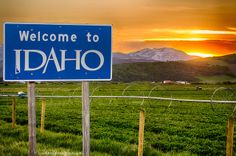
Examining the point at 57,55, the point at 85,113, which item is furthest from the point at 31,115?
the point at 57,55

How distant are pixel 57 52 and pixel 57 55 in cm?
4

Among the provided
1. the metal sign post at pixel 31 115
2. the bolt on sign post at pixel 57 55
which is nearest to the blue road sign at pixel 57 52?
the bolt on sign post at pixel 57 55

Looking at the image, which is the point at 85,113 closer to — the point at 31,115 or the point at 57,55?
the point at 31,115

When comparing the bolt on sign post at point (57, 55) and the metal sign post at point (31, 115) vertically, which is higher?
the bolt on sign post at point (57, 55)

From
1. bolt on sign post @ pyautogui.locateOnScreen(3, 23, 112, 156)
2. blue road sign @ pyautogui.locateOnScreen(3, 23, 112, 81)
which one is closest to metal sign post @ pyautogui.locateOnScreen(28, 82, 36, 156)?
bolt on sign post @ pyautogui.locateOnScreen(3, 23, 112, 156)

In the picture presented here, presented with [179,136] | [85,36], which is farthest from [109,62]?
[179,136]

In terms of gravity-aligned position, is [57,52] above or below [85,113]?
above

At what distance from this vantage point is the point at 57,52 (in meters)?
6.64

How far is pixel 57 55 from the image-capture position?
664 centimetres

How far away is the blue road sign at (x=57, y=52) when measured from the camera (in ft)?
21.4

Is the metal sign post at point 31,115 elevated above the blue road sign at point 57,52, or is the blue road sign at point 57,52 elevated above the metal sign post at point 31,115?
the blue road sign at point 57,52

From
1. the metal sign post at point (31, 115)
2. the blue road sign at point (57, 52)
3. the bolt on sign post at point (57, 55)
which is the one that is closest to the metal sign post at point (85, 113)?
the bolt on sign post at point (57, 55)

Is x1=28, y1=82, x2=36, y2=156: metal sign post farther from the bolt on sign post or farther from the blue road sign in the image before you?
the blue road sign

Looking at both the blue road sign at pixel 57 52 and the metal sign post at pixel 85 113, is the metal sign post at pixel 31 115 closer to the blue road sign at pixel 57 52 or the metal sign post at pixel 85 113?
the blue road sign at pixel 57 52
